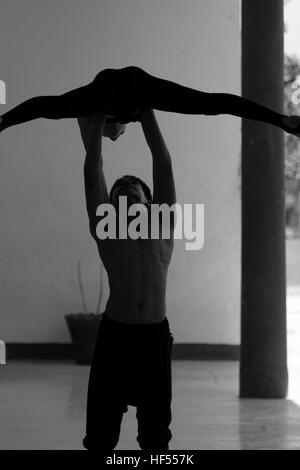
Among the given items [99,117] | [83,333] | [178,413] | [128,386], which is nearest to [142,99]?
[99,117]

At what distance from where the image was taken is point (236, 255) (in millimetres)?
7371

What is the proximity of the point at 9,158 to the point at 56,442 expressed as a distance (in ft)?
11.7

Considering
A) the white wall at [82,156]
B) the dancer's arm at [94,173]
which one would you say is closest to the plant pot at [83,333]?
the white wall at [82,156]

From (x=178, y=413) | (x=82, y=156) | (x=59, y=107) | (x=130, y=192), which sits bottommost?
(x=178, y=413)

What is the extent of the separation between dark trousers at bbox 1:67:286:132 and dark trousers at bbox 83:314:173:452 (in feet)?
2.12

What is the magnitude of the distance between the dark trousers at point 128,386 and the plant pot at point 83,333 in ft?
13.8

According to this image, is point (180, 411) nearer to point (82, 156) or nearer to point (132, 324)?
point (132, 324)

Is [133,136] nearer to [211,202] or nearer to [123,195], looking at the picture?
[211,202]

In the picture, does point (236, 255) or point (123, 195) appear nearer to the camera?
point (123, 195)

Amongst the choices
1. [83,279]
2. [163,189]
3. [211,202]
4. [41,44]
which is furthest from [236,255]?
[163,189]

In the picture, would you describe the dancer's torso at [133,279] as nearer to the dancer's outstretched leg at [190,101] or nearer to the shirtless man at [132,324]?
the shirtless man at [132,324]

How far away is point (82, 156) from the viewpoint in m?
7.37

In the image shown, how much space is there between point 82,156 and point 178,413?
9.58 ft
